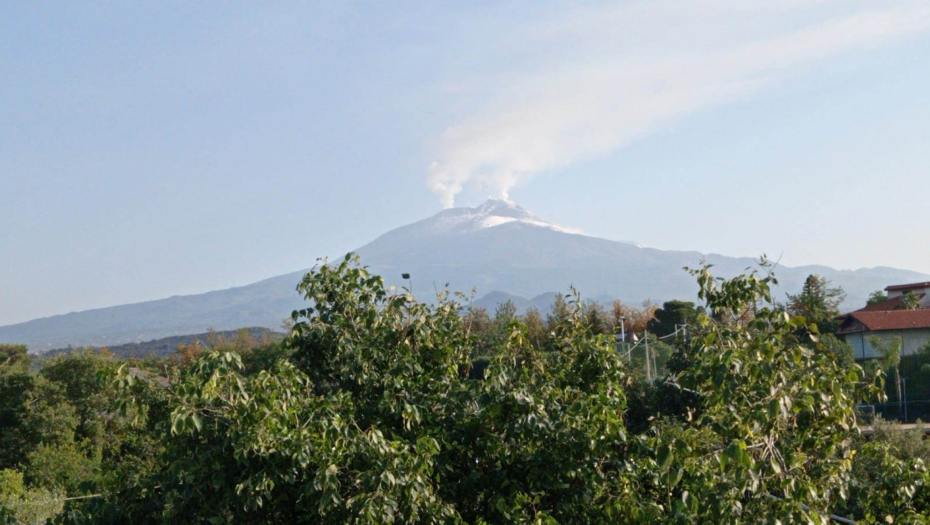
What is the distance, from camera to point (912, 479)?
16.8 feet

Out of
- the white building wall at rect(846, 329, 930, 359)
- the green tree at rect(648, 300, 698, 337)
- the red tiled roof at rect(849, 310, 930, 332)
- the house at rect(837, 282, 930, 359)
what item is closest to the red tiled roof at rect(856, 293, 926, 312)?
the house at rect(837, 282, 930, 359)

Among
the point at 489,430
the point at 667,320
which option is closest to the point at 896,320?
the point at 667,320

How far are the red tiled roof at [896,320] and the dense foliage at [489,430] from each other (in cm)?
3459

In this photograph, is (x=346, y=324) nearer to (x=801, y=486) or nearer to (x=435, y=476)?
(x=435, y=476)

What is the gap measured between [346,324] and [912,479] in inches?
159

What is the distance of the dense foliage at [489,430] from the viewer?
4.41m

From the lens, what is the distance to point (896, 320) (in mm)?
37625

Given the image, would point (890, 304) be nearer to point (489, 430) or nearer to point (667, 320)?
point (667, 320)

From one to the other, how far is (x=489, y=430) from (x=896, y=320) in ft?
121

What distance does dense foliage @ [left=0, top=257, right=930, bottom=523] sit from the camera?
441 cm

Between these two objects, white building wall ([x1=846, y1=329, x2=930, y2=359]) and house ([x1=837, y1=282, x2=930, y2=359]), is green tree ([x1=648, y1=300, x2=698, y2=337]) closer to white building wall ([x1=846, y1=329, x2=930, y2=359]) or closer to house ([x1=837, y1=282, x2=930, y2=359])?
house ([x1=837, y1=282, x2=930, y2=359])

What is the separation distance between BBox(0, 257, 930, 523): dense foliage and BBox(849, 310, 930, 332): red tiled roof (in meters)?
34.6

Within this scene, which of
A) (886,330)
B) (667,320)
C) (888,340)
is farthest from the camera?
(667,320)

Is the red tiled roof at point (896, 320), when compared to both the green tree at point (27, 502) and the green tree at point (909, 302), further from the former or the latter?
the green tree at point (27, 502)
